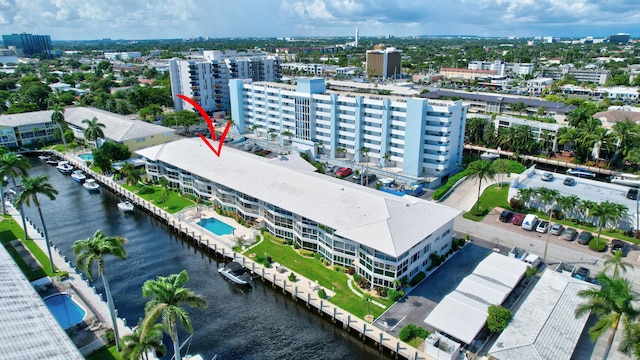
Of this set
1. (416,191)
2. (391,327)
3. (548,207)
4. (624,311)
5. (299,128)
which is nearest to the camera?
(624,311)

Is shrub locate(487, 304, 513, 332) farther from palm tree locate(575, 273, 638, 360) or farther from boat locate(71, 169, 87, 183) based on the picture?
boat locate(71, 169, 87, 183)

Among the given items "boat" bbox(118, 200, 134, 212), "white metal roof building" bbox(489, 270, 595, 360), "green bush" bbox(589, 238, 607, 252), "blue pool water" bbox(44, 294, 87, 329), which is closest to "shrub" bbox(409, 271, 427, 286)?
"white metal roof building" bbox(489, 270, 595, 360)

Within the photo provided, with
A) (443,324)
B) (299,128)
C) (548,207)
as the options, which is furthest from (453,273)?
(299,128)

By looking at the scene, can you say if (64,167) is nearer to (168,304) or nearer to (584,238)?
(168,304)

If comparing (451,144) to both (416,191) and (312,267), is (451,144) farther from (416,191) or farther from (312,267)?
(312,267)

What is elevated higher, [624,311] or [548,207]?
[624,311]

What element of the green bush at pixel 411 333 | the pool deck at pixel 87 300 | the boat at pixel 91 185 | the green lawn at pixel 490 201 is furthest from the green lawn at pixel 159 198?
the green lawn at pixel 490 201
